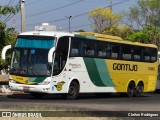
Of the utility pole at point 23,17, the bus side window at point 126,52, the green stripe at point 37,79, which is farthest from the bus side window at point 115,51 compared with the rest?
the utility pole at point 23,17

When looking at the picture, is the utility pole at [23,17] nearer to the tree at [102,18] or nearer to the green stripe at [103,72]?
the green stripe at [103,72]

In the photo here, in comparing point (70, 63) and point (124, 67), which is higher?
point (70, 63)

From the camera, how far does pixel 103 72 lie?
26.0 metres

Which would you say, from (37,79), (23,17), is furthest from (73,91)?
(23,17)

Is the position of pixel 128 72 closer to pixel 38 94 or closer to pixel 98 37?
pixel 98 37

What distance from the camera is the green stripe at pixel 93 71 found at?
24.6m

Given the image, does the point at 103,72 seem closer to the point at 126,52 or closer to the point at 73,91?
the point at 126,52

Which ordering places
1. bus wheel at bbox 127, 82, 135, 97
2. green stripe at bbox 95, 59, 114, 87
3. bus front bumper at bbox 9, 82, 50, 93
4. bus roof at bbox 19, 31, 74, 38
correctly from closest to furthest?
bus front bumper at bbox 9, 82, 50, 93 < bus roof at bbox 19, 31, 74, 38 < green stripe at bbox 95, 59, 114, 87 < bus wheel at bbox 127, 82, 135, 97

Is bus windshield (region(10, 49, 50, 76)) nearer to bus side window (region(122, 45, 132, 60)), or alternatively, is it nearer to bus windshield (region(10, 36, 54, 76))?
bus windshield (region(10, 36, 54, 76))

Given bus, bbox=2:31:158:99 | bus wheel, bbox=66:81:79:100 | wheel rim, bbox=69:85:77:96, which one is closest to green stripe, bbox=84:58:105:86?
bus, bbox=2:31:158:99

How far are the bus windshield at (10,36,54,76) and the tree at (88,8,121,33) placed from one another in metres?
55.9

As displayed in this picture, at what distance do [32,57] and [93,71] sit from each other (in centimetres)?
414

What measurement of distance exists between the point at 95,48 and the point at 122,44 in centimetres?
288

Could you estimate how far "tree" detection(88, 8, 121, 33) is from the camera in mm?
79125
